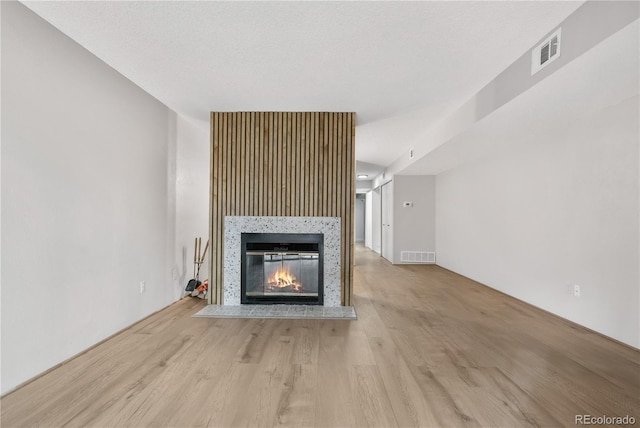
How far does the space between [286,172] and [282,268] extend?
48.6 inches

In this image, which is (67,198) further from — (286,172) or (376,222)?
(376,222)

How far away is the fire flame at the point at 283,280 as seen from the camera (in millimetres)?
4234

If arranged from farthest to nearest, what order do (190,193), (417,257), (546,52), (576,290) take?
(417,257) → (190,193) → (576,290) → (546,52)

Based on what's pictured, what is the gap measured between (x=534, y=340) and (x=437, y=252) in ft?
16.1

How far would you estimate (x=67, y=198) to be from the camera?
104 inches

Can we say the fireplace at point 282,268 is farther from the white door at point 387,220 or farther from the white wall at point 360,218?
the white wall at point 360,218

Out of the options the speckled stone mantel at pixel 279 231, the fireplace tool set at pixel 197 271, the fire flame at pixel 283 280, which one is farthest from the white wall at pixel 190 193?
the fire flame at pixel 283 280

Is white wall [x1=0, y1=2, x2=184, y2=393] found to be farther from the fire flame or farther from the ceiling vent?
the ceiling vent

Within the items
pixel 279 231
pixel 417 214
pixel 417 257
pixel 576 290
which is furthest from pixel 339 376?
pixel 417 214

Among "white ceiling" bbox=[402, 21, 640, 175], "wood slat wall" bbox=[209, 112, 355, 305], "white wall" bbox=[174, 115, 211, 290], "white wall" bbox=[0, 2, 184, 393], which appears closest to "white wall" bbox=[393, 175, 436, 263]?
"white ceiling" bbox=[402, 21, 640, 175]

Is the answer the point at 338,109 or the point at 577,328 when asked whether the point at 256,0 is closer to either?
the point at 338,109

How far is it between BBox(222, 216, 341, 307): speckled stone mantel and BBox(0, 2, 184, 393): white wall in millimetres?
861

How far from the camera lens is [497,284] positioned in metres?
5.30

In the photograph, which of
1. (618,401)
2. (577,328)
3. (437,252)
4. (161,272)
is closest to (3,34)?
(161,272)
